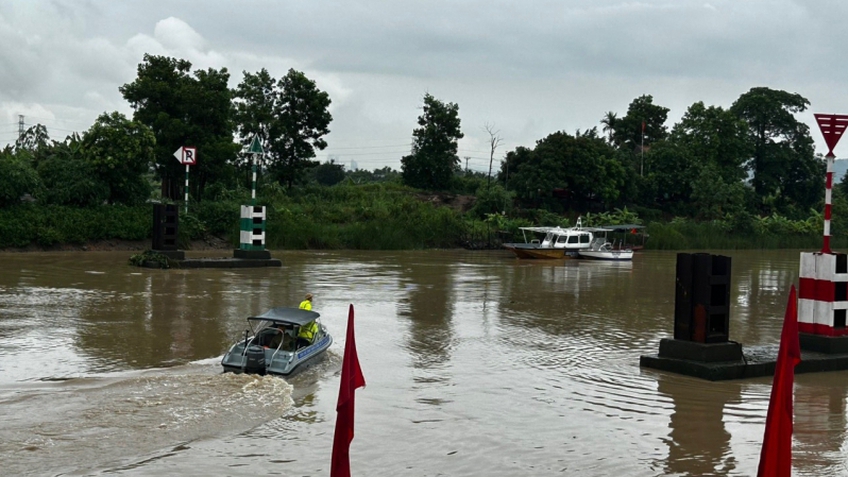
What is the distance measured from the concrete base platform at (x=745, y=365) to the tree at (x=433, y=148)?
42.5 metres

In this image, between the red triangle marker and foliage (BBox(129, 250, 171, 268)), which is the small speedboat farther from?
foliage (BBox(129, 250, 171, 268))

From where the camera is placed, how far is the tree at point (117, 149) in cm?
3469

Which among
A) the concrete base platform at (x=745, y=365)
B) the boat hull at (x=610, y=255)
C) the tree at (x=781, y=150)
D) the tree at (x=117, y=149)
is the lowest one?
the concrete base platform at (x=745, y=365)

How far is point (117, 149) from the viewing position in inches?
1367

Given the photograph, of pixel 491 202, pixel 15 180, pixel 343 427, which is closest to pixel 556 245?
pixel 491 202

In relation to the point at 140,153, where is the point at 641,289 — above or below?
below

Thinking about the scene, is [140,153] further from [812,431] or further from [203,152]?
[812,431]

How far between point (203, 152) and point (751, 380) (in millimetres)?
30609

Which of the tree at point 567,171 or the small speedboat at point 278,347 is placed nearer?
the small speedboat at point 278,347

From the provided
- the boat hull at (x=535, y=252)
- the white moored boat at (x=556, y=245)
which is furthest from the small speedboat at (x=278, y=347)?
the white moored boat at (x=556, y=245)

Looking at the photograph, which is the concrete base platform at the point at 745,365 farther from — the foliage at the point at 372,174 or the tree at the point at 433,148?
the foliage at the point at 372,174

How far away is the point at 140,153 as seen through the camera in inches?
1383

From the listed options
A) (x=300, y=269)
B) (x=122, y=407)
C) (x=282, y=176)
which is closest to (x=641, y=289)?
(x=300, y=269)

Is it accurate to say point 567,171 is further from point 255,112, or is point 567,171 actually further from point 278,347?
point 278,347
